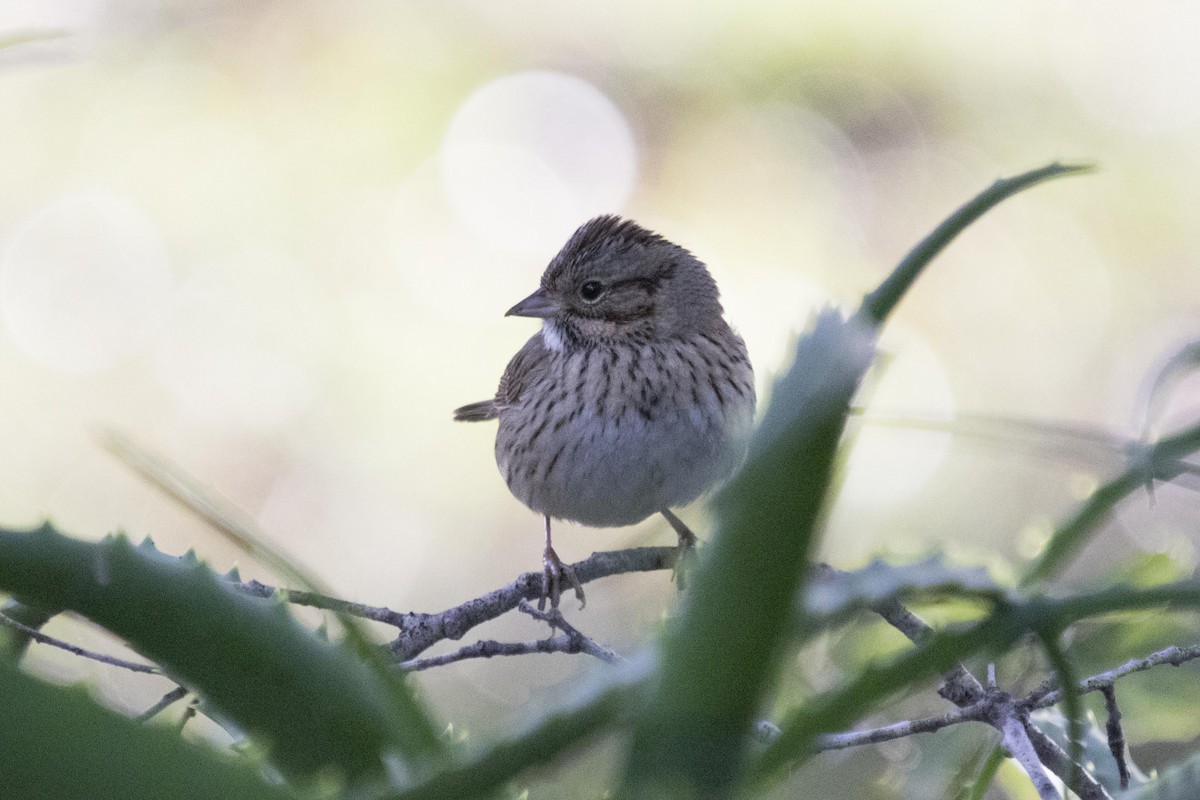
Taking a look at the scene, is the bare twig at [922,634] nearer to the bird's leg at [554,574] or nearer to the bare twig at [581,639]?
the bare twig at [581,639]

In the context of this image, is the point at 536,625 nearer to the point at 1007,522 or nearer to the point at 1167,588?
the point at 1007,522

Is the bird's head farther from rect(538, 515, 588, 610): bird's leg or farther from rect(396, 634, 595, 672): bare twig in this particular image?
rect(396, 634, 595, 672): bare twig

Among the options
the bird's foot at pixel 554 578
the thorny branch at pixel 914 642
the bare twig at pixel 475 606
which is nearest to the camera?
the thorny branch at pixel 914 642

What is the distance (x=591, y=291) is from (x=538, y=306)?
0.16 meters

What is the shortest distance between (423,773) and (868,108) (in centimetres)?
544

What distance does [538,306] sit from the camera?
3543 mm

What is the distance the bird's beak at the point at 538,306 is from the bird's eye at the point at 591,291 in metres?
0.09

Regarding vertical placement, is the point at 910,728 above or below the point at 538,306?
below

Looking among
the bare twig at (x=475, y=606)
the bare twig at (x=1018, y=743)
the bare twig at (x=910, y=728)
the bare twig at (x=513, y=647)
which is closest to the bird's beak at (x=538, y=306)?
the bare twig at (x=475, y=606)

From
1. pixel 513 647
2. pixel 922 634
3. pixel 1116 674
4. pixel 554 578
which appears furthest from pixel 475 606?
pixel 554 578

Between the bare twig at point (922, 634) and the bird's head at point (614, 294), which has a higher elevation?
the bird's head at point (614, 294)

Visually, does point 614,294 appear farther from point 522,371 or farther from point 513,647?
point 513,647

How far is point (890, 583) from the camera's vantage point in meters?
0.49

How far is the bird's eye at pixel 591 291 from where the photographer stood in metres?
3.56
